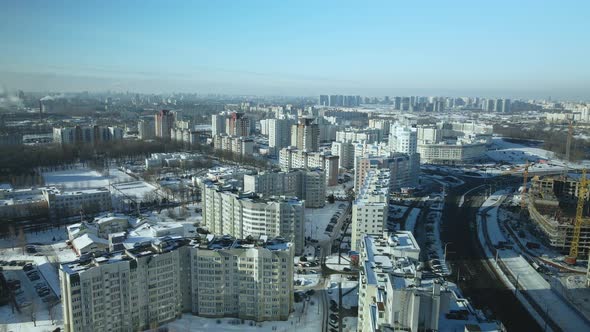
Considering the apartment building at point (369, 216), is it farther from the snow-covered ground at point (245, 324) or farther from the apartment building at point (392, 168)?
the apartment building at point (392, 168)

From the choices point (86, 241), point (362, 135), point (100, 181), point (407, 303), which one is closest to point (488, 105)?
point (362, 135)

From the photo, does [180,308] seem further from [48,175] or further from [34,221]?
[48,175]

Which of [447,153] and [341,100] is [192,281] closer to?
[447,153]

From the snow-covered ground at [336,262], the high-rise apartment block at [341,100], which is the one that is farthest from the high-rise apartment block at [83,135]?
the high-rise apartment block at [341,100]

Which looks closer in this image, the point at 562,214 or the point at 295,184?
the point at 562,214

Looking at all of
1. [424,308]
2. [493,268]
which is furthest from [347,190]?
[424,308]
